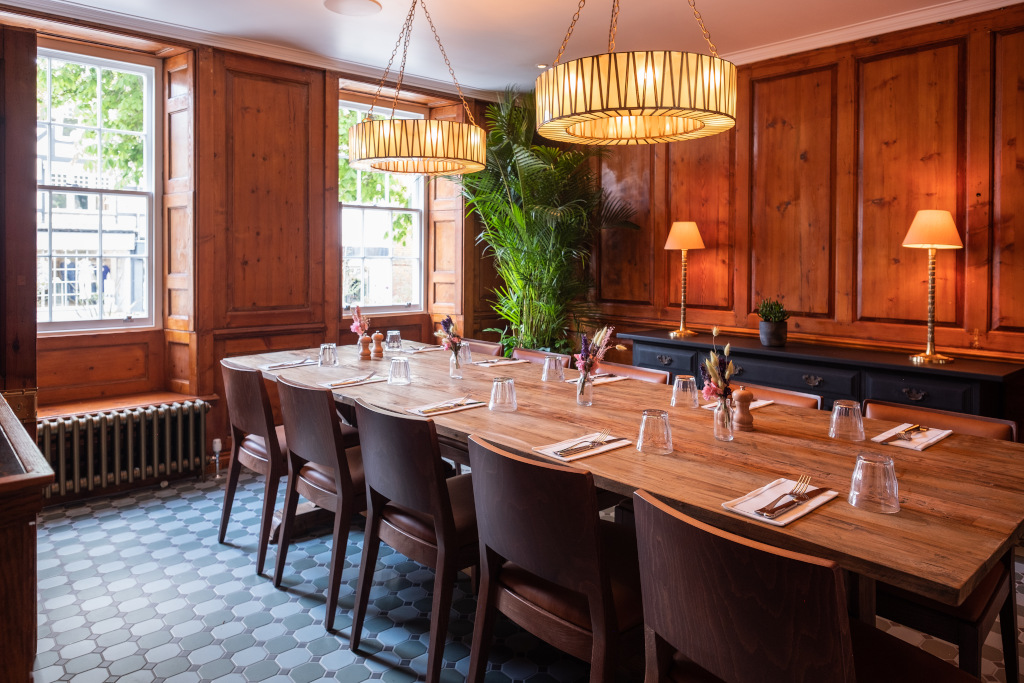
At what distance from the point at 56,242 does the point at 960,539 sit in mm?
4809

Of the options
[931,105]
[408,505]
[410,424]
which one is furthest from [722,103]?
[931,105]

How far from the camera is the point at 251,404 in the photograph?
3000mm

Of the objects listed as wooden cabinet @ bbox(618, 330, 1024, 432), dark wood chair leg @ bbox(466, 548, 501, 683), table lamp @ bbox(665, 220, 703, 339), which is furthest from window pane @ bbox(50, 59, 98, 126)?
dark wood chair leg @ bbox(466, 548, 501, 683)

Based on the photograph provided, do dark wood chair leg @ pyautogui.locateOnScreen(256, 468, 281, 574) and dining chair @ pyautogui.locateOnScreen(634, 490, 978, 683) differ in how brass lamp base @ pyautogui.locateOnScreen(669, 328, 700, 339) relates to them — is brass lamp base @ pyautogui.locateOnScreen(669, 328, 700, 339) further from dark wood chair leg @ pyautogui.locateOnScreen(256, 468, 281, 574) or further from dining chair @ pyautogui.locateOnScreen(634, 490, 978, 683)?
dining chair @ pyautogui.locateOnScreen(634, 490, 978, 683)

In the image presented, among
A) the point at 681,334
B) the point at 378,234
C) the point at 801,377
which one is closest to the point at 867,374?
the point at 801,377

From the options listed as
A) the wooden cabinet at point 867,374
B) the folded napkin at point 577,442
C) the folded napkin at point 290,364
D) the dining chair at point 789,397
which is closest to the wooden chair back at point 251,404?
the folded napkin at point 290,364

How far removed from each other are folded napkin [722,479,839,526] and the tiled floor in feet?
2.36

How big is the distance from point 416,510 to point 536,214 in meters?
3.47

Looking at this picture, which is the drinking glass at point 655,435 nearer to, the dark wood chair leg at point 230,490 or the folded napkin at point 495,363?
the folded napkin at point 495,363

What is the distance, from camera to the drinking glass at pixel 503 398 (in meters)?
2.54

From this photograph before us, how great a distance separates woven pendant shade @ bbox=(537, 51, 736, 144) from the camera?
2.05 metres

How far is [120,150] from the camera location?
4.53m

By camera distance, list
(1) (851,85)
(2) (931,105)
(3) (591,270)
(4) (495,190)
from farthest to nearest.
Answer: (3) (591,270)
(4) (495,190)
(1) (851,85)
(2) (931,105)

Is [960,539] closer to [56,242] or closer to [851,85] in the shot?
[851,85]
